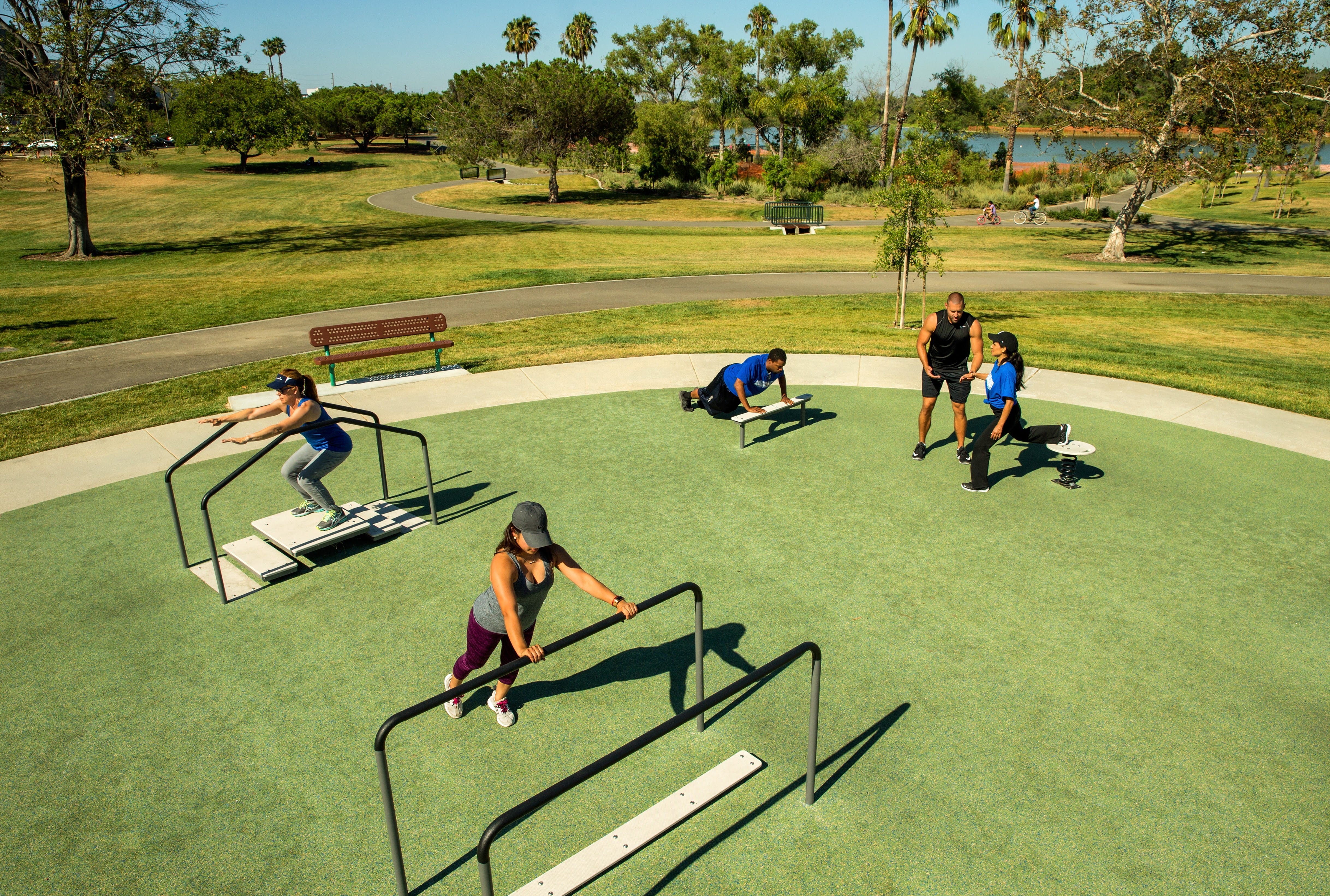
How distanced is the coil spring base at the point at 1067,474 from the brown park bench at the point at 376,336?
938cm

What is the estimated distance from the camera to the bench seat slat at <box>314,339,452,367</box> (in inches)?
520

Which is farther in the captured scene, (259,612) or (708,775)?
(259,612)

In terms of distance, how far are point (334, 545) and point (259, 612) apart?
116 cm

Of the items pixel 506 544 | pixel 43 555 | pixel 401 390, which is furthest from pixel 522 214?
pixel 506 544

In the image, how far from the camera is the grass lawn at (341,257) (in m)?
20.7

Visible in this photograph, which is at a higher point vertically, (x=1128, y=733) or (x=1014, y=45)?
(x=1014, y=45)

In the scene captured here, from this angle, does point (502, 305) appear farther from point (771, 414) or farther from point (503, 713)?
point (503, 713)

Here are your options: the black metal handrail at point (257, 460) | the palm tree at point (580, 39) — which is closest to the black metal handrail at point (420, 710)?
the black metal handrail at point (257, 460)

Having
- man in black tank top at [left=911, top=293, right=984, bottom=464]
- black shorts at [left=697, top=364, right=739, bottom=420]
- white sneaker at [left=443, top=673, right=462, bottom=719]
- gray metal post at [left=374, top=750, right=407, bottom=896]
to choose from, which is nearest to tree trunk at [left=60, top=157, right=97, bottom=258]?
black shorts at [left=697, top=364, right=739, bottom=420]

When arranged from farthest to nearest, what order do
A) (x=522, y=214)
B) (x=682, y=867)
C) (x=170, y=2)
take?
(x=522, y=214) < (x=170, y=2) < (x=682, y=867)

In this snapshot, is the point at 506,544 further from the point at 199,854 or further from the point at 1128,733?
the point at 1128,733

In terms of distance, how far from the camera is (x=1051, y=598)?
6.97m

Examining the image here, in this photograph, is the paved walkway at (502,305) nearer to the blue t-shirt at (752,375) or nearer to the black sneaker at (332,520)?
the black sneaker at (332,520)

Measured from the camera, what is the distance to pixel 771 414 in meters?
11.1
